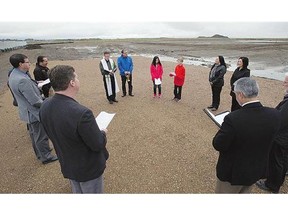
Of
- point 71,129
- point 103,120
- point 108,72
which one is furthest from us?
point 108,72

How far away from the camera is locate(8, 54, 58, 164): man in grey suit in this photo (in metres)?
3.61

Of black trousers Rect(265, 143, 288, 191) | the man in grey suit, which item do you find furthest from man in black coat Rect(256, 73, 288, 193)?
the man in grey suit

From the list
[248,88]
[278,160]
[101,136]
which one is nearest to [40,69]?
[101,136]

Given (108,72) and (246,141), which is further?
(108,72)

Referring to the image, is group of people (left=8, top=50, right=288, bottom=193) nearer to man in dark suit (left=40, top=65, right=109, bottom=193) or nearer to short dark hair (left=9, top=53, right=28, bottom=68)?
man in dark suit (left=40, top=65, right=109, bottom=193)

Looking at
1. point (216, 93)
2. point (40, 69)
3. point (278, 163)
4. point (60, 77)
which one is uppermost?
point (60, 77)

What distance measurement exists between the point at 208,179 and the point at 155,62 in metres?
5.08

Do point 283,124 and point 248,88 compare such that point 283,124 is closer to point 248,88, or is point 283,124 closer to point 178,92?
point 248,88

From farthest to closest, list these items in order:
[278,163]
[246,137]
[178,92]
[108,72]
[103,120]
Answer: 1. [178,92]
2. [108,72]
3. [278,163]
4. [103,120]
5. [246,137]

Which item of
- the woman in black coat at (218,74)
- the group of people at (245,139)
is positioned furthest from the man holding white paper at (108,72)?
the group of people at (245,139)

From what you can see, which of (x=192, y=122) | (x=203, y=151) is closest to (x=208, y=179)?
(x=203, y=151)

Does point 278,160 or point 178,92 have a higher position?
point 178,92

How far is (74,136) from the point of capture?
78.4 inches

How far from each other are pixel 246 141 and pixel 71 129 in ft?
5.63
